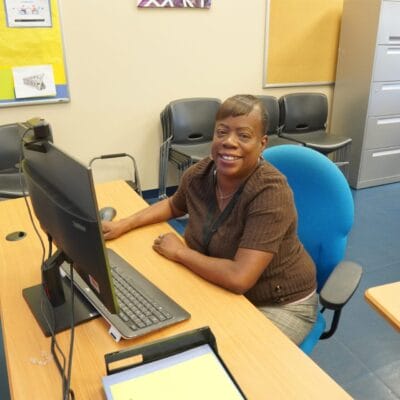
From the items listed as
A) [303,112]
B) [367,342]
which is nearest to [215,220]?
[367,342]

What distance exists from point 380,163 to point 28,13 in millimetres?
3165

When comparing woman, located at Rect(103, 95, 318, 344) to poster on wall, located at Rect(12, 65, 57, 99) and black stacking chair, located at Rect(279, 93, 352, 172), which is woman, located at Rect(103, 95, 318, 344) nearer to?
poster on wall, located at Rect(12, 65, 57, 99)

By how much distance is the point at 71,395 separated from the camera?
757 millimetres

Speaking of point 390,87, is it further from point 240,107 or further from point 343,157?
point 240,107

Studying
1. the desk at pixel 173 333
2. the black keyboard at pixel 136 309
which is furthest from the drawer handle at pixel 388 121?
the black keyboard at pixel 136 309

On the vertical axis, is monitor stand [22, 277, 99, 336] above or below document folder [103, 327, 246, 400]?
below

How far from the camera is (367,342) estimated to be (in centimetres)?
191

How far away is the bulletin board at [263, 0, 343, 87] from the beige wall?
110 millimetres

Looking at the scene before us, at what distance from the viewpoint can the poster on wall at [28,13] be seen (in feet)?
8.59

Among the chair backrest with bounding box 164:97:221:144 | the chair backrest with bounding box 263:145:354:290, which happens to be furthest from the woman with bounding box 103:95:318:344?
the chair backrest with bounding box 164:97:221:144

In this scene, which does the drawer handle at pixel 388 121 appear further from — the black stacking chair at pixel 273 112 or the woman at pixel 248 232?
the woman at pixel 248 232

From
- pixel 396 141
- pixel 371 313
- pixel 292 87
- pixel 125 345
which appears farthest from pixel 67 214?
pixel 396 141

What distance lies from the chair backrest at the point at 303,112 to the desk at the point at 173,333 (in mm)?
2686

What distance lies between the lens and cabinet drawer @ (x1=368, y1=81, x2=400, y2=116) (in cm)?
356
